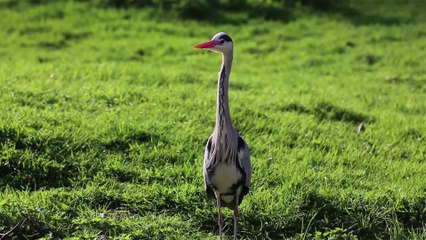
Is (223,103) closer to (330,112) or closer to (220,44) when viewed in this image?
(220,44)

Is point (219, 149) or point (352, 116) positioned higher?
point (219, 149)

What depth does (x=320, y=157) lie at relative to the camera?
22.0 feet

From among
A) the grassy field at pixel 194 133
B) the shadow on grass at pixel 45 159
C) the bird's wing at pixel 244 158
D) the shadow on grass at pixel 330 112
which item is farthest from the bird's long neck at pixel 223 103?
the shadow on grass at pixel 330 112

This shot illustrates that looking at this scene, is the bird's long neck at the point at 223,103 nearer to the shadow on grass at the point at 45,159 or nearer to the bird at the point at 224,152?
the bird at the point at 224,152

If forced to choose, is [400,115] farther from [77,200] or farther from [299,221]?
[77,200]

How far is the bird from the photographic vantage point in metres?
4.62

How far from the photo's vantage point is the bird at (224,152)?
4617 mm

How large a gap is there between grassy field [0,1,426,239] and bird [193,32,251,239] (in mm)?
678

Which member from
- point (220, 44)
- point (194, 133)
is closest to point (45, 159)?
point (194, 133)

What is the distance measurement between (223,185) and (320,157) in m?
2.20

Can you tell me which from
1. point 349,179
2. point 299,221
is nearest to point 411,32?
point 349,179

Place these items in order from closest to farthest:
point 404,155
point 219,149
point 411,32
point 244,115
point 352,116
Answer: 1. point 219,149
2. point 404,155
3. point 244,115
4. point 352,116
5. point 411,32

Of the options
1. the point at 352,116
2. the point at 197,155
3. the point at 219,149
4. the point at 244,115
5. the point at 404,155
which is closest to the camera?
the point at 219,149

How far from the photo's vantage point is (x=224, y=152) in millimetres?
4668
